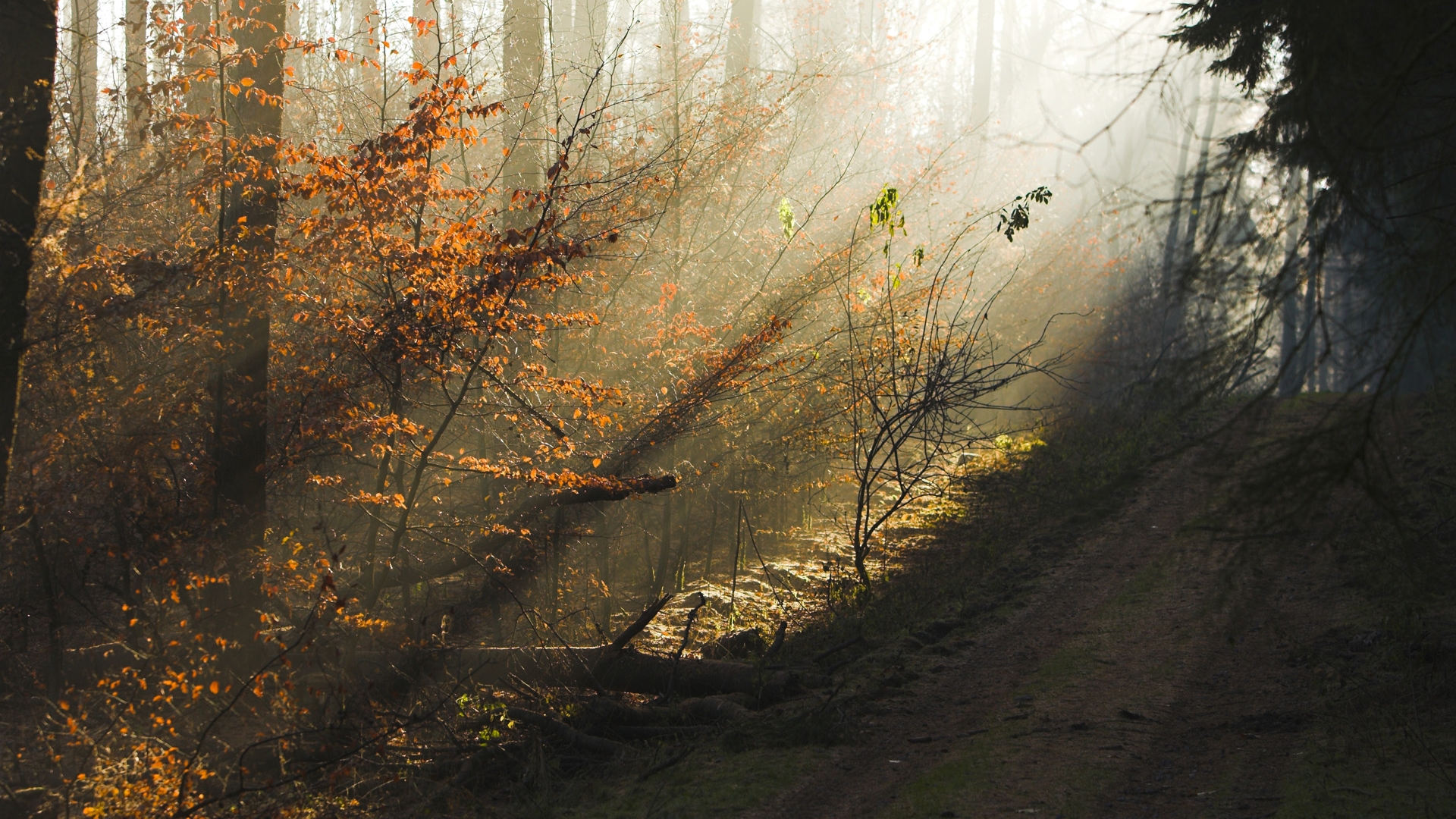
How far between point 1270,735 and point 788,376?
20.0ft

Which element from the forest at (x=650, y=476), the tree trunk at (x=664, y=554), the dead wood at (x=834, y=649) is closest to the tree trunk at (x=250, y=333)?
the forest at (x=650, y=476)

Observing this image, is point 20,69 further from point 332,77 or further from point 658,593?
point 332,77

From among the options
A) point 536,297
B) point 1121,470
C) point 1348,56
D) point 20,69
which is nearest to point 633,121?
point 536,297

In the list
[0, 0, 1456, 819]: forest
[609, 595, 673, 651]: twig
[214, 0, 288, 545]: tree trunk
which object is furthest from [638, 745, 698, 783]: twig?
[214, 0, 288, 545]: tree trunk

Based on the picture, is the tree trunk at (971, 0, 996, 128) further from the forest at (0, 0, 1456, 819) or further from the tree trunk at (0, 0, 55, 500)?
the tree trunk at (0, 0, 55, 500)

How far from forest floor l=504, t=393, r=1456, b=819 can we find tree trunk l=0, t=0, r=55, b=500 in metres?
5.32

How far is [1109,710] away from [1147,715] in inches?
10.3

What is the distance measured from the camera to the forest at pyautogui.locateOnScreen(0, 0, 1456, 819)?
185 inches

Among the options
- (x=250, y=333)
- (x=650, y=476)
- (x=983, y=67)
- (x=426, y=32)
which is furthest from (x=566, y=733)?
(x=983, y=67)

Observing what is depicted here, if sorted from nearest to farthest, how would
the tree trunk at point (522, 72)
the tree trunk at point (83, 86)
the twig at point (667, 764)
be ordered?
the twig at point (667, 764), the tree trunk at point (83, 86), the tree trunk at point (522, 72)

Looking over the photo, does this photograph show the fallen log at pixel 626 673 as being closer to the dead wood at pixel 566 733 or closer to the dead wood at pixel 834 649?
the dead wood at pixel 834 649

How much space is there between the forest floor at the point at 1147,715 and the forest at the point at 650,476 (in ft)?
0.15

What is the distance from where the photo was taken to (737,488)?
43.2ft

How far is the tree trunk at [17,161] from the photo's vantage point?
7.00 metres
